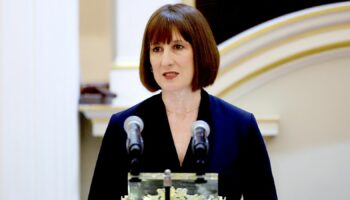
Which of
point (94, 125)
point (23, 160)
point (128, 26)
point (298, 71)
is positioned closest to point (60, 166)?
point (94, 125)

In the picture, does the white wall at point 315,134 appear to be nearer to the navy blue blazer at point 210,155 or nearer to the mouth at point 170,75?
the navy blue blazer at point 210,155

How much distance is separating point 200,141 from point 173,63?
45cm

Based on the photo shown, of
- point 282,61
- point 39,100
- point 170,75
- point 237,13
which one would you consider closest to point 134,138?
point 170,75

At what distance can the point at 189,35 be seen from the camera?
234 centimetres

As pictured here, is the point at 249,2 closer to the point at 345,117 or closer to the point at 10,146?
the point at 345,117

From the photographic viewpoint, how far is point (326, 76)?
4.34 meters

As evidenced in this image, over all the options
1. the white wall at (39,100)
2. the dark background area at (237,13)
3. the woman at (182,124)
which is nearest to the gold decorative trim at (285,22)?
the dark background area at (237,13)

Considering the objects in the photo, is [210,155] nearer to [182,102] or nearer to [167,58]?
[182,102]

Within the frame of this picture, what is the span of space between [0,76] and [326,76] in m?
2.43

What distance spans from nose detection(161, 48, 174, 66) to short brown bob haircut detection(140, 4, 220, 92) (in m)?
0.04

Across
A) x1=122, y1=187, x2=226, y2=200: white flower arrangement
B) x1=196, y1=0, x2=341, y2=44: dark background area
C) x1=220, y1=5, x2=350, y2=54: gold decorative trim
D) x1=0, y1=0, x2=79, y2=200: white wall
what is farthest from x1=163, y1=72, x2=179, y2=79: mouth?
x1=196, y1=0, x2=341, y2=44: dark background area

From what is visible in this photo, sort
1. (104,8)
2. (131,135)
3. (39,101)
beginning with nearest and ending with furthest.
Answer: (131,135), (39,101), (104,8)

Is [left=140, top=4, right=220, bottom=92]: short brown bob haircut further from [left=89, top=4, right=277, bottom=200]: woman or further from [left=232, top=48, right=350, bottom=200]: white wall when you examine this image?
[left=232, top=48, right=350, bottom=200]: white wall

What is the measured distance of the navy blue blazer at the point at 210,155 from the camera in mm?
2340
